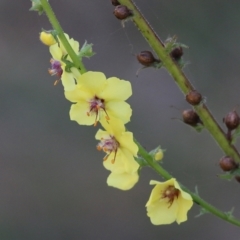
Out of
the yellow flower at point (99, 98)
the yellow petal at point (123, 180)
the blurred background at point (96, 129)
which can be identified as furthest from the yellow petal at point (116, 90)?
the blurred background at point (96, 129)

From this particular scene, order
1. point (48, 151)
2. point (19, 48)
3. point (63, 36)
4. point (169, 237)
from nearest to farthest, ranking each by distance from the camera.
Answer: point (63, 36) < point (169, 237) < point (48, 151) < point (19, 48)

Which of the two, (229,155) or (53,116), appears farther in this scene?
(53,116)

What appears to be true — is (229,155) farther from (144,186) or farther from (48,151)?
(48,151)

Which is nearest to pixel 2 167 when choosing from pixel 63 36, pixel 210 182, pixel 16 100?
pixel 16 100

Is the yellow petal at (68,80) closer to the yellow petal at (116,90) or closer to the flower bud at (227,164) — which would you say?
the yellow petal at (116,90)

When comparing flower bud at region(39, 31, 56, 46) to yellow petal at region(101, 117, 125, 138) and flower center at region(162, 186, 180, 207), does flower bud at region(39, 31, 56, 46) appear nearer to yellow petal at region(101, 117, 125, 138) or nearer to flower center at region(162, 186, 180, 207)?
yellow petal at region(101, 117, 125, 138)

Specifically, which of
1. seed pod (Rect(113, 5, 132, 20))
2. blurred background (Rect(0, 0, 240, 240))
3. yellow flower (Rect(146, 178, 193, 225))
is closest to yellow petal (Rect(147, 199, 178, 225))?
yellow flower (Rect(146, 178, 193, 225))

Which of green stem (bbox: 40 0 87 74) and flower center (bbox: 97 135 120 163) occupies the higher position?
green stem (bbox: 40 0 87 74)
